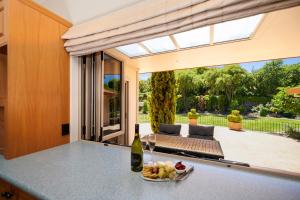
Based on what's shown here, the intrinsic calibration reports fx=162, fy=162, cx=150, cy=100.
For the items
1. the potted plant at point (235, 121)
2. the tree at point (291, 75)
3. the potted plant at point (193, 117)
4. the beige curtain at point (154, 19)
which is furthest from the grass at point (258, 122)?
the beige curtain at point (154, 19)

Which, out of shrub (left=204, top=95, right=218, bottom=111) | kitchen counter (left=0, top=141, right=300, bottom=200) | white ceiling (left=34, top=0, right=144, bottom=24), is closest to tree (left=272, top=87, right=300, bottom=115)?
shrub (left=204, top=95, right=218, bottom=111)

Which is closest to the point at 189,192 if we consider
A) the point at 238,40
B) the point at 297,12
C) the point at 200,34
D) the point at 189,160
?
the point at 189,160

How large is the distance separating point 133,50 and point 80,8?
1096mm

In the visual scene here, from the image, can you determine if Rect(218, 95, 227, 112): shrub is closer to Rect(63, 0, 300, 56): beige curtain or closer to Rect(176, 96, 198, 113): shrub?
Rect(176, 96, 198, 113): shrub

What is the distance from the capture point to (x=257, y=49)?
2.33 m

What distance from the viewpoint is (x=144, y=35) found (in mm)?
1096

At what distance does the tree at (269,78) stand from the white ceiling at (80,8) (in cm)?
661

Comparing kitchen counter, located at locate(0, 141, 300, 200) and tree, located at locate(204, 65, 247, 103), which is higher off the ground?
tree, located at locate(204, 65, 247, 103)

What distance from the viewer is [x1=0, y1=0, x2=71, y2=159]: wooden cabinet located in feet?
3.53

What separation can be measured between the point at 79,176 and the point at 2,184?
1.79 feet

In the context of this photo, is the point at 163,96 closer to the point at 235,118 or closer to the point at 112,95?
the point at 112,95

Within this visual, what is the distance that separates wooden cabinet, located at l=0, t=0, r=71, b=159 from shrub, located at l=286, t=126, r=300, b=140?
21.8 feet

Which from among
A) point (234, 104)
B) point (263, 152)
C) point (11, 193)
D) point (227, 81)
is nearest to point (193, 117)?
point (234, 104)

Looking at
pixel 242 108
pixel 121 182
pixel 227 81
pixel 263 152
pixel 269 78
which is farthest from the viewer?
pixel 227 81
